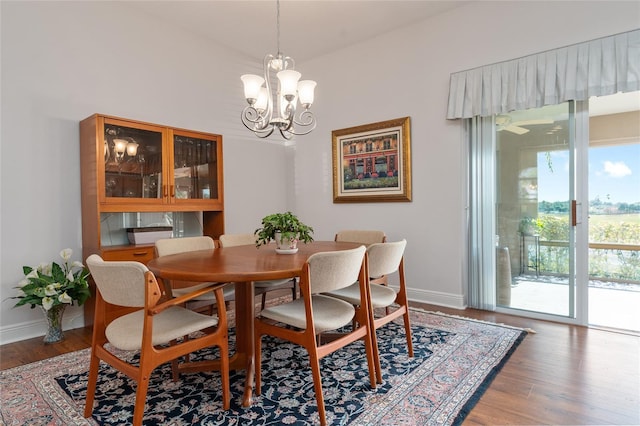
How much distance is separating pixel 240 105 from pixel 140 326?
10.5 ft

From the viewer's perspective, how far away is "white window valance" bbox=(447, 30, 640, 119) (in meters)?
2.52

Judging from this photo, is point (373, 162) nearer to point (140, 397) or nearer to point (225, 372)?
point (225, 372)

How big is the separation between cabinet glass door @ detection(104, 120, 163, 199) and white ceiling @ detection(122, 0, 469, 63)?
127 cm

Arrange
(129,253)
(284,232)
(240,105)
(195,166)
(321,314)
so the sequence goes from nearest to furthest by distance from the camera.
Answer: (321,314)
(284,232)
(129,253)
(195,166)
(240,105)

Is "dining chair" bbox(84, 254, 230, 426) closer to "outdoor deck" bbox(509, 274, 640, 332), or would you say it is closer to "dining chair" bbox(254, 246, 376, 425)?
"dining chair" bbox(254, 246, 376, 425)

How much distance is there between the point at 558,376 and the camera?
202 cm

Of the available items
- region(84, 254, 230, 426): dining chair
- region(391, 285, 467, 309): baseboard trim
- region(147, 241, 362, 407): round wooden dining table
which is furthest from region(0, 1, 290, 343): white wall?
region(391, 285, 467, 309): baseboard trim

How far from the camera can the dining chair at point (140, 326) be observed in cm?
144

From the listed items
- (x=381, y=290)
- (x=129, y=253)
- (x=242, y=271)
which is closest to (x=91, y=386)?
(x=242, y=271)

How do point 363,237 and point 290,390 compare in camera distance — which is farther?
point 363,237

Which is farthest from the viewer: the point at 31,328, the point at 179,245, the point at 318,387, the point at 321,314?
the point at 31,328

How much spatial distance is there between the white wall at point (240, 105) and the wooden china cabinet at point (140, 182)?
230 mm

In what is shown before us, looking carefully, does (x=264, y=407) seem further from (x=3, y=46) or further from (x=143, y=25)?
(x=143, y=25)

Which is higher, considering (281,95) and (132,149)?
(281,95)
